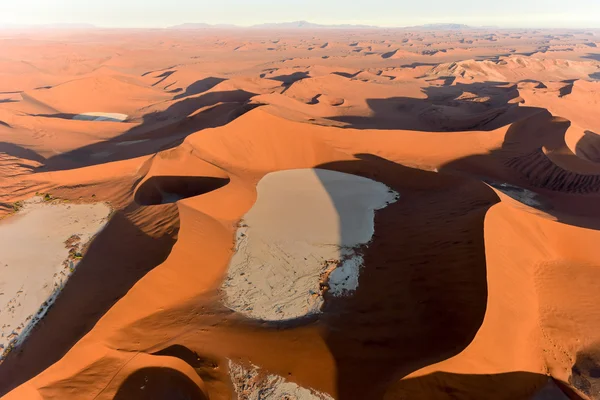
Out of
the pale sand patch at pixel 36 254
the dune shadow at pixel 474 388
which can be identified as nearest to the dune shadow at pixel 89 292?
the pale sand patch at pixel 36 254

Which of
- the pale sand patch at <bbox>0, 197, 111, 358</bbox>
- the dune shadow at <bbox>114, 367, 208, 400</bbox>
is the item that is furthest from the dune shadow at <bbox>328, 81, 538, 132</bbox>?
the dune shadow at <bbox>114, 367, 208, 400</bbox>

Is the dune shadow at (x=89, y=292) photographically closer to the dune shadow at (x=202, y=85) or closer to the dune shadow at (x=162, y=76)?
the dune shadow at (x=202, y=85)

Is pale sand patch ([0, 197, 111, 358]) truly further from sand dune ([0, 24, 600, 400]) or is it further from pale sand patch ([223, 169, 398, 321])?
pale sand patch ([223, 169, 398, 321])

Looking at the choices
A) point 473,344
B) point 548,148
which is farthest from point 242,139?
point 548,148

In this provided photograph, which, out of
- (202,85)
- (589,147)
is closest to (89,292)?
(589,147)

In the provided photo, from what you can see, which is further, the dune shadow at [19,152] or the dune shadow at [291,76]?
the dune shadow at [291,76]

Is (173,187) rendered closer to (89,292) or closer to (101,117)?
(89,292)

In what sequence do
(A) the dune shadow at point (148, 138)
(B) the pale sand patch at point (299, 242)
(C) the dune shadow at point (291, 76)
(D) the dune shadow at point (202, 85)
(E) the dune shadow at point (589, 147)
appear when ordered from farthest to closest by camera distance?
(C) the dune shadow at point (291, 76) → (D) the dune shadow at point (202, 85) → (A) the dune shadow at point (148, 138) → (E) the dune shadow at point (589, 147) → (B) the pale sand patch at point (299, 242)

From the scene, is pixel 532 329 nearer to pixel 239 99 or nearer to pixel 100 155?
pixel 100 155
